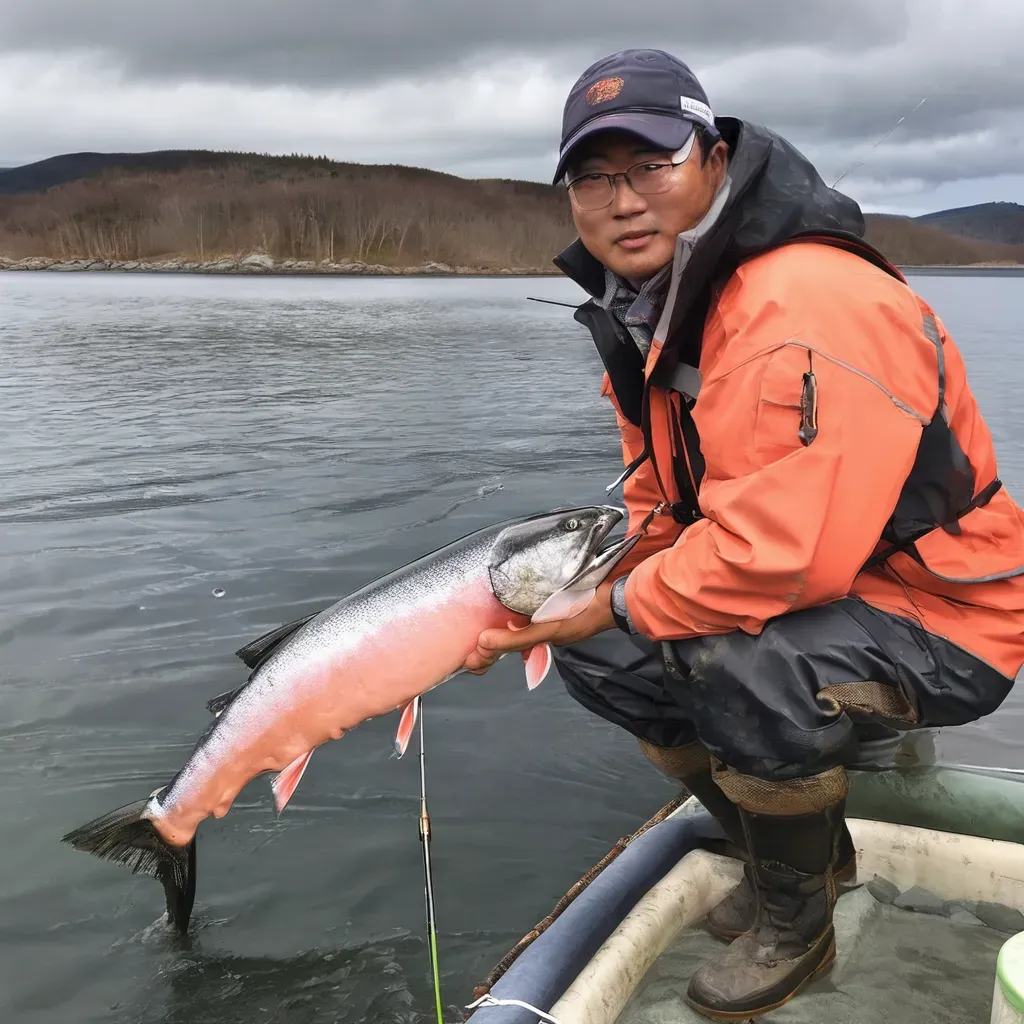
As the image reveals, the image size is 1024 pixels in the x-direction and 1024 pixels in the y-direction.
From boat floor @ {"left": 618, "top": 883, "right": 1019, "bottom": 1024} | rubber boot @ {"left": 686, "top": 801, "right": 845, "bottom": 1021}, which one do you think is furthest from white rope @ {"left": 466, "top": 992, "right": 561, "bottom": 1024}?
rubber boot @ {"left": 686, "top": 801, "right": 845, "bottom": 1021}

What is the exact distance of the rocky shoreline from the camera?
13712 centimetres

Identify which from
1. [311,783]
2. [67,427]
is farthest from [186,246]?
[311,783]

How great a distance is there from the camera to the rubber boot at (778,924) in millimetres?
2820

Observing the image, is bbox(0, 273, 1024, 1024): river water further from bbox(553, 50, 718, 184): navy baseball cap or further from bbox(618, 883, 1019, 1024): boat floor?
bbox(553, 50, 718, 184): navy baseball cap

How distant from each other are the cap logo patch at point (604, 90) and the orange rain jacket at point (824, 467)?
51cm

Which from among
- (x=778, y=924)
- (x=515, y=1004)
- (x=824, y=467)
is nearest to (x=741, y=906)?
(x=778, y=924)

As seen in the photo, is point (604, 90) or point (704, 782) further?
point (704, 782)

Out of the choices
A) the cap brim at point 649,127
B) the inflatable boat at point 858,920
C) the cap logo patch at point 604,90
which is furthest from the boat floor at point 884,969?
the cap logo patch at point 604,90

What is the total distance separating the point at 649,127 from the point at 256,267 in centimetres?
14364

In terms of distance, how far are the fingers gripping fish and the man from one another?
0.42 feet

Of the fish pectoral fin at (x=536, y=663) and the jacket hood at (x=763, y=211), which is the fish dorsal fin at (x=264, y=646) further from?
the jacket hood at (x=763, y=211)

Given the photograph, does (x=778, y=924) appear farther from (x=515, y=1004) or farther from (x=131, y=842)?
(x=131, y=842)

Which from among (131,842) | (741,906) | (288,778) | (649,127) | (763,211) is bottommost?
(741,906)

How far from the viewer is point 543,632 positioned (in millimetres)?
2961
